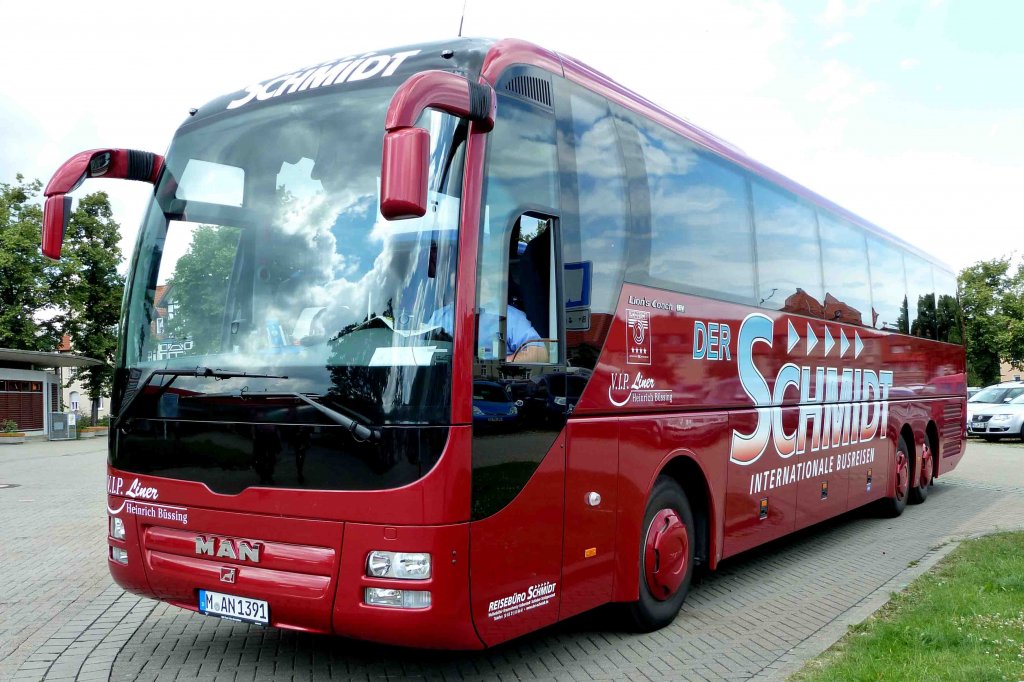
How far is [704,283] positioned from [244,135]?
3.50 meters

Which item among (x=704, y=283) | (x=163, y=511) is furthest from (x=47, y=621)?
(x=704, y=283)

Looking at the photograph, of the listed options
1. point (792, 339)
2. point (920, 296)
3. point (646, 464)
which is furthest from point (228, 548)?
point (920, 296)

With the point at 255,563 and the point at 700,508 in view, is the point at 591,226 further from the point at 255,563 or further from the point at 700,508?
the point at 255,563

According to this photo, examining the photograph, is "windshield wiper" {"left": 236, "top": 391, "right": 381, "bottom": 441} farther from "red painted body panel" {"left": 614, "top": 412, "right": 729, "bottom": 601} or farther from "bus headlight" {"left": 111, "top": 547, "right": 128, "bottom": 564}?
"red painted body panel" {"left": 614, "top": 412, "right": 729, "bottom": 601}

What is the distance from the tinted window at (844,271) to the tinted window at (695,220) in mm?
2140

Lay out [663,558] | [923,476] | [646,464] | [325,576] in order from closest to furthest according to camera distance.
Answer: [325,576] < [646,464] < [663,558] < [923,476]

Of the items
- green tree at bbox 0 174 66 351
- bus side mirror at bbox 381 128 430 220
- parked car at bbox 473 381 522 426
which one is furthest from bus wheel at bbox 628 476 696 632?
green tree at bbox 0 174 66 351

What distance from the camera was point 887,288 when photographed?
37.4 ft

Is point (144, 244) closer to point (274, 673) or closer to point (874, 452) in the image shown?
point (274, 673)

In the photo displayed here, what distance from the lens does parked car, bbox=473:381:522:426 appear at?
443cm

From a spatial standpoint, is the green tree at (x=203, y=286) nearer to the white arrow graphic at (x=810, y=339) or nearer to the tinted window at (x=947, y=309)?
the white arrow graphic at (x=810, y=339)

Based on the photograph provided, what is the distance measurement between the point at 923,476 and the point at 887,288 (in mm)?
3304

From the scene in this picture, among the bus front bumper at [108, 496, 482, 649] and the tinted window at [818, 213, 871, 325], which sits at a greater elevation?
the tinted window at [818, 213, 871, 325]

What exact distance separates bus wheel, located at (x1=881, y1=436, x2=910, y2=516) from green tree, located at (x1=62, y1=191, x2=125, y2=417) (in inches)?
1590
